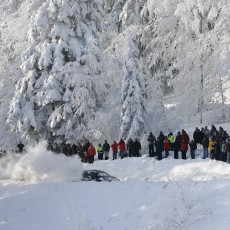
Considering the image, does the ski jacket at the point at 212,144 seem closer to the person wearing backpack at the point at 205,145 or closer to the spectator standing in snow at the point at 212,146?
the spectator standing in snow at the point at 212,146

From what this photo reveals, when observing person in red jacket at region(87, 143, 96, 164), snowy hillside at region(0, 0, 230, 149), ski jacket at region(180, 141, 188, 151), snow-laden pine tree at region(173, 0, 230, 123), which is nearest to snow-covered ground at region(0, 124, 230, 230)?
person in red jacket at region(87, 143, 96, 164)

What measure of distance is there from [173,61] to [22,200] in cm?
1873

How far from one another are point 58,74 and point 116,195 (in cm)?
1486

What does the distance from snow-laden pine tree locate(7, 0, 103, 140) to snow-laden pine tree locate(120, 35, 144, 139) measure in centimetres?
232

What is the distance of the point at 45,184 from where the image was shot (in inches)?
812

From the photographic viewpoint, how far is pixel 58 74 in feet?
100

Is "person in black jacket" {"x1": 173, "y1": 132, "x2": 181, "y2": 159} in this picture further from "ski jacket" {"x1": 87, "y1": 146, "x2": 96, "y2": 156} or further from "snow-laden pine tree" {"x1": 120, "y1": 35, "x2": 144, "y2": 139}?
"snow-laden pine tree" {"x1": 120, "y1": 35, "x2": 144, "y2": 139}

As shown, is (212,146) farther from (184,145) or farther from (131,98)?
(131,98)

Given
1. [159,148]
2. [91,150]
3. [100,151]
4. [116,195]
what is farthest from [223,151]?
[100,151]

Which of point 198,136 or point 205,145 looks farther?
point 198,136

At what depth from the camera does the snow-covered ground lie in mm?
13570

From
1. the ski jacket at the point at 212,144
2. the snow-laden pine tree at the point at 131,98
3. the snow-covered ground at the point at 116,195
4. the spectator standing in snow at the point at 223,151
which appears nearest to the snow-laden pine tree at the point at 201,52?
the snow-laden pine tree at the point at 131,98

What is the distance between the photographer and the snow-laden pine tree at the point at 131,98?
95.5 feet

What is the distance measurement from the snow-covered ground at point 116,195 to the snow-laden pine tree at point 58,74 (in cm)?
471
